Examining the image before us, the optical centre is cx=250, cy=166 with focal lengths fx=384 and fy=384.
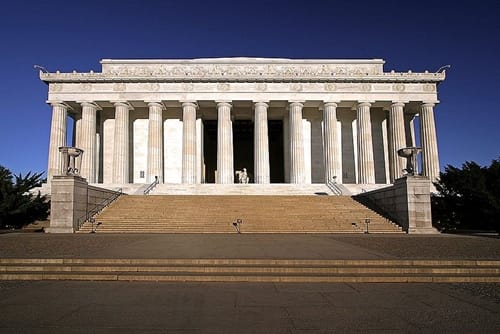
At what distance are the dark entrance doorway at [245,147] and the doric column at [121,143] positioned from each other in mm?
12924

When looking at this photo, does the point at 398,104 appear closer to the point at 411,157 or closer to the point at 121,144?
the point at 411,157

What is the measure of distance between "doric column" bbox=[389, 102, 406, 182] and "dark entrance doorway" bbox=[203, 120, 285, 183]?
16334 mm

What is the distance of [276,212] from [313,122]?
26533 mm

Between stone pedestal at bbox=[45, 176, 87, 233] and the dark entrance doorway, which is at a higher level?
the dark entrance doorway

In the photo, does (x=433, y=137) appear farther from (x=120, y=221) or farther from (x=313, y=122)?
(x=120, y=221)

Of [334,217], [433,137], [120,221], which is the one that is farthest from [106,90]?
[433,137]

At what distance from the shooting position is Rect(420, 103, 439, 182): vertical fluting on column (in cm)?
4359

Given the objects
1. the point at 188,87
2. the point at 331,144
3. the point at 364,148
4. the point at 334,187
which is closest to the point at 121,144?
the point at 188,87

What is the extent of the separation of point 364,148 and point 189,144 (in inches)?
794

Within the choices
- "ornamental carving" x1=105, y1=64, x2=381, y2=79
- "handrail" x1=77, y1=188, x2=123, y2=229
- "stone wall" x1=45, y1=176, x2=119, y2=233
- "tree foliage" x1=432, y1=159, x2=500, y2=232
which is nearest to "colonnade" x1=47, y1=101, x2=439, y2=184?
"ornamental carving" x1=105, y1=64, x2=381, y2=79

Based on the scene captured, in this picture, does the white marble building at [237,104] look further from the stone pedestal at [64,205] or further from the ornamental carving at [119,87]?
the stone pedestal at [64,205]

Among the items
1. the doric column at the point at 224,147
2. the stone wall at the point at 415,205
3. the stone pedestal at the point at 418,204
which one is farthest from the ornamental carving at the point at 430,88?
the stone pedestal at the point at 418,204

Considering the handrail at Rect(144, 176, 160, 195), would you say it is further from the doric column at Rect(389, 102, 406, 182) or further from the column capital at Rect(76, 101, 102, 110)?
the doric column at Rect(389, 102, 406, 182)

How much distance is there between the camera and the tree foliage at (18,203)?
852 inches
